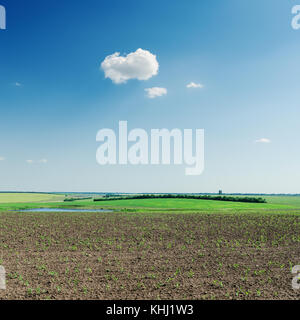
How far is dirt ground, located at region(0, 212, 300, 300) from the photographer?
11125mm

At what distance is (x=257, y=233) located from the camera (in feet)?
84.6

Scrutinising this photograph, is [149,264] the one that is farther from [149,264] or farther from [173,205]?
[173,205]

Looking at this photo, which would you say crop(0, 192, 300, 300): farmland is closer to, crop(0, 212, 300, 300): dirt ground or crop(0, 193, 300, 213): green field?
crop(0, 212, 300, 300): dirt ground

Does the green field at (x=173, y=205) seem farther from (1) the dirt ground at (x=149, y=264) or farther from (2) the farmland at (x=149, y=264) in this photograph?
(2) the farmland at (x=149, y=264)

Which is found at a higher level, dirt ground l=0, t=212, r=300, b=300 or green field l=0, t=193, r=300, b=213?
dirt ground l=0, t=212, r=300, b=300

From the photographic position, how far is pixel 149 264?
49.6 ft

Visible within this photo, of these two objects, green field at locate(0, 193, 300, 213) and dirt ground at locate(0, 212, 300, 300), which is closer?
dirt ground at locate(0, 212, 300, 300)

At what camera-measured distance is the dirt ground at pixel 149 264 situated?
11.1 m

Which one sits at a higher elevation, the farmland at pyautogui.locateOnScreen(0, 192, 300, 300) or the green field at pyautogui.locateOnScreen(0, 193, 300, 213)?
the farmland at pyautogui.locateOnScreen(0, 192, 300, 300)

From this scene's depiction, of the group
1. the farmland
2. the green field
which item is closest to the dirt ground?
the farmland

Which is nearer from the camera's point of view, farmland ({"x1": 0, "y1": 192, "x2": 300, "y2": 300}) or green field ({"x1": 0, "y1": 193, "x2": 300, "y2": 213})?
farmland ({"x1": 0, "y1": 192, "x2": 300, "y2": 300})

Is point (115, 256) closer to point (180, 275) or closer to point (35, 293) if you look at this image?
point (180, 275)
